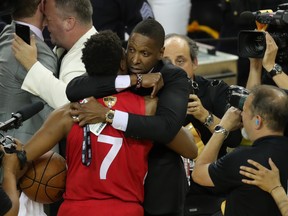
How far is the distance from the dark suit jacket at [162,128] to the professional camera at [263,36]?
3.19ft

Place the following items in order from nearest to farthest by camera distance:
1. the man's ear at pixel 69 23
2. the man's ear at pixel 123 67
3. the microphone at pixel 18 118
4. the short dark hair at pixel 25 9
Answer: the microphone at pixel 18 118, the man's ear at pixel 123 67, the short dark hair at pixel 25 9, the man's ear at pixel 69 23

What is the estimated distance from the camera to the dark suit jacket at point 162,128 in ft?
9.52

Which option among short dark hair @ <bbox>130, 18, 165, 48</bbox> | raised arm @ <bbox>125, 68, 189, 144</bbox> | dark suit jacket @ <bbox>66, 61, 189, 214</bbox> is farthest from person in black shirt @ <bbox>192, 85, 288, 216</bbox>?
short dark hair @ <bbox>130, 18, 165, 48</bbox>

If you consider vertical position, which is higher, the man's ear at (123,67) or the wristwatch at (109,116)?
the man's ear at (123,67)

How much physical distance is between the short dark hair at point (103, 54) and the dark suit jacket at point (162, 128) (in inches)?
1.7

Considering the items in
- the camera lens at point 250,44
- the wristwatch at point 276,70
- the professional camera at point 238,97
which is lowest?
A: the wristwatch at point 276,70

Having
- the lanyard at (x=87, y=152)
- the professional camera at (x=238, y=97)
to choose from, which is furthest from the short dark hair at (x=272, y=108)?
the lanyard at (x=87, y=152)

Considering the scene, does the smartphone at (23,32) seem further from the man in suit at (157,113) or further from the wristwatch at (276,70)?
the wristwatch at (276,70)

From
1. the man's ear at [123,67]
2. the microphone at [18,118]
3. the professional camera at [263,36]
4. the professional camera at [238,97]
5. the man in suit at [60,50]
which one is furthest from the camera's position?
the professional camera at [263,36]

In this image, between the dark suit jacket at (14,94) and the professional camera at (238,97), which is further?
the dark suit jacket at (14,94)

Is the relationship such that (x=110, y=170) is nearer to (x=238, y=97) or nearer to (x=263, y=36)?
(x=238, y=97)

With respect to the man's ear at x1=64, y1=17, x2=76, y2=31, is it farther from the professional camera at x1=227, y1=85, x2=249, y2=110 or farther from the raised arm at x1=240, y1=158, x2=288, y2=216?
the raised arm at x1=240, y1=158, x2=288, y2=216

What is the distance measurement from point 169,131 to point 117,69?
0.34 m

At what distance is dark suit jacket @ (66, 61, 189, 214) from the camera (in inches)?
114
